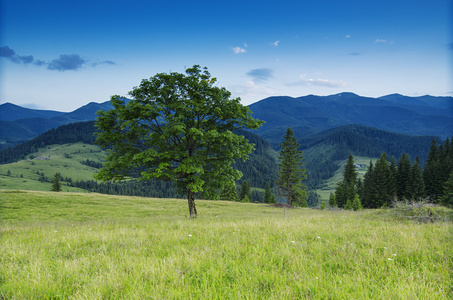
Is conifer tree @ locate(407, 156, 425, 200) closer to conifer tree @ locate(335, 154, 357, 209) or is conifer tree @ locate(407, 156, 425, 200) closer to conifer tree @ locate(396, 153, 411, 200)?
conifer tree @ locate(396, 153, 411, 200)

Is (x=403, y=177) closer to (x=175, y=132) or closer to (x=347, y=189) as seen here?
(x=347, y=189)

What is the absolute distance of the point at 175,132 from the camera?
52.0 ft

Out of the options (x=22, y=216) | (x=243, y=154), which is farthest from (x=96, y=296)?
(x=22, y=216)

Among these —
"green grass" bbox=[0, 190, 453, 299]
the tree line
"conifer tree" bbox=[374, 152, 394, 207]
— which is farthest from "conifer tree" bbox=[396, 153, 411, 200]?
"green grass" bbox=[0, 190, 453, 299]

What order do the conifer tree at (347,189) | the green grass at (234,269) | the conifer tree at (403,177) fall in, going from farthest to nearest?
the conifer tree at (347,189) → the conifer tree at (403,177) → the green grass at (234,269)

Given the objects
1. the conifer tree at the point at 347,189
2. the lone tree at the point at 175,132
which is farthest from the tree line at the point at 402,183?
the lone tree at the point at 175,132

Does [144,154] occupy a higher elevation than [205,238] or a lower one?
higher

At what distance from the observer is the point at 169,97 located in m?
18.0

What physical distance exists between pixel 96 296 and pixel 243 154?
14.7m

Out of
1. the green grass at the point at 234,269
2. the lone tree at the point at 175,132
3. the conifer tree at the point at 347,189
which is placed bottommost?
the conifer tree at the point at 347,189

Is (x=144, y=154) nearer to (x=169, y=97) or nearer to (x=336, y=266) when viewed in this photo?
(x=169, y=97)

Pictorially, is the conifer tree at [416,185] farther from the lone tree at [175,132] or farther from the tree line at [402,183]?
the lone tree at [175,132]

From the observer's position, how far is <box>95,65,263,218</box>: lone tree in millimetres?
16406

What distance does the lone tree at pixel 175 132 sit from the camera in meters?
16.4
